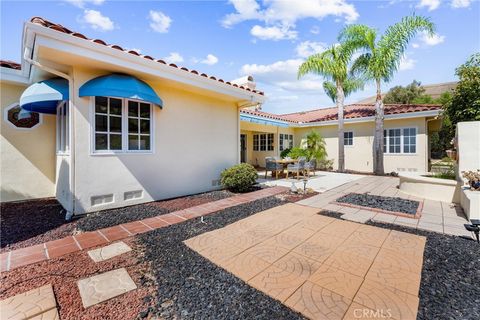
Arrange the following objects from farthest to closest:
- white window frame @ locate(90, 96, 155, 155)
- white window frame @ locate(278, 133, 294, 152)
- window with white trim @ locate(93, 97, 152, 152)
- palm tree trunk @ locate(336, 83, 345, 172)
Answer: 1. white window frame @ locate(278, 133, 294, 152)
2. palm tree trunk @ locate(336, 83, 345, 172)
3. window with white trim @ locate(93, 97, 152, 152)
4. white window frame @ locate(90, 96, 155, 155)

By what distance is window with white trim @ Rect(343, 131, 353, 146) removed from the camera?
20.9 m

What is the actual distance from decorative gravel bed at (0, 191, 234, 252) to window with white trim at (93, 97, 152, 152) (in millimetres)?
2318

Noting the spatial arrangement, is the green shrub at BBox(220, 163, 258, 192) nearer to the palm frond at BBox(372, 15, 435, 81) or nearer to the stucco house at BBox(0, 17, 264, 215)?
the stucco house at BBox(0, 17, 264, 215)

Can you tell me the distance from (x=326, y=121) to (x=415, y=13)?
9.90 m

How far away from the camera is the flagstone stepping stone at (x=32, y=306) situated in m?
2.85

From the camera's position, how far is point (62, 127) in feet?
28.3

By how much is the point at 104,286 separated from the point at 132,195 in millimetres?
5129

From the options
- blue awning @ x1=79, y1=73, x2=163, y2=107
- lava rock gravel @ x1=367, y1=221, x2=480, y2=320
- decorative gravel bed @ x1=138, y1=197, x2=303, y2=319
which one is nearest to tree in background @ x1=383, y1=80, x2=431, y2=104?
lava rock gravel @ x1=367, y1=221, x2=480, y2=320

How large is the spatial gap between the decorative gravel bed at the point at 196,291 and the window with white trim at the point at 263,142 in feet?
62.5

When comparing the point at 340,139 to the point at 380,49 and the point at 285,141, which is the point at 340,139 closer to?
the point at 285,141

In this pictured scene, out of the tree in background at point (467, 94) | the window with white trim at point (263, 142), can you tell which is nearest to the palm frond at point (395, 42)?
the tree in background at point (467, 94)

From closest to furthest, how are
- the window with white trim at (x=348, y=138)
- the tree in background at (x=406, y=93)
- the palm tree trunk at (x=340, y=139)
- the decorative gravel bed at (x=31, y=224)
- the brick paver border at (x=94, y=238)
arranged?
1. the brick paver border at (x=94, y=238)
2. the decorative gravel bed at (x=31, y=224)
3. the palm tree trunk at (x=340, y=139)
4. the window with white trim at (x=348, y=138)
5. the tree in background at (x=406, y=93)

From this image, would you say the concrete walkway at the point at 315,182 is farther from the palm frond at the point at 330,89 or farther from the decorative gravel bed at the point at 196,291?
the palm frond at the point at 330,89

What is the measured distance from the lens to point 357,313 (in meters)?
2.90
